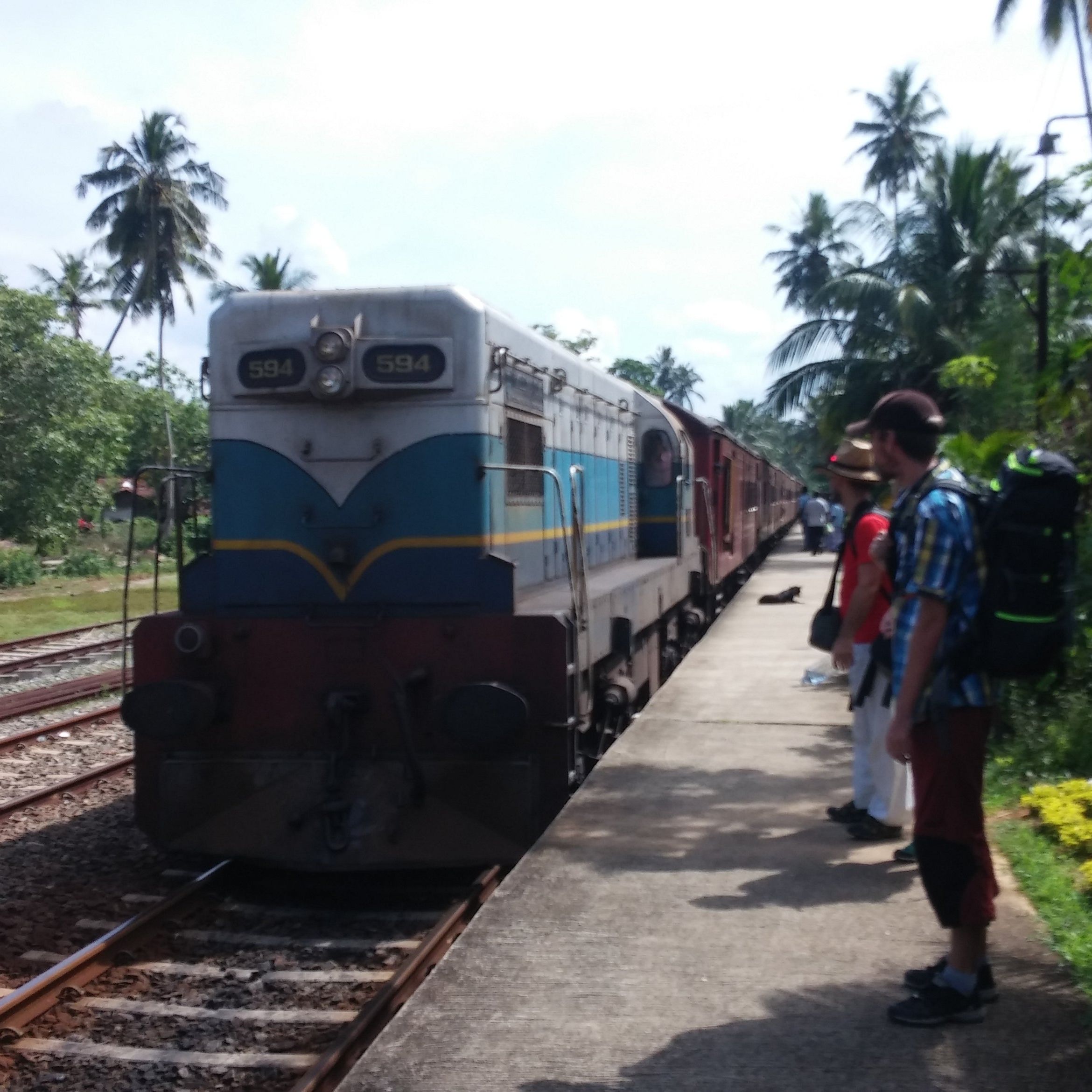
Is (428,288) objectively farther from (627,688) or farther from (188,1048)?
(188,1048)

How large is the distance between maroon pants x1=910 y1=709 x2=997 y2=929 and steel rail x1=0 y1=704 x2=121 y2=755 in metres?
7.80

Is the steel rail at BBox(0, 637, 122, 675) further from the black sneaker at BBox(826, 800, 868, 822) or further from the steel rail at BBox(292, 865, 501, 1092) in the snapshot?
the black sneaker at BBox(826, 800, 868, 822)

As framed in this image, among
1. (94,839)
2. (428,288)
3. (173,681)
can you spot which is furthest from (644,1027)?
(94,839)

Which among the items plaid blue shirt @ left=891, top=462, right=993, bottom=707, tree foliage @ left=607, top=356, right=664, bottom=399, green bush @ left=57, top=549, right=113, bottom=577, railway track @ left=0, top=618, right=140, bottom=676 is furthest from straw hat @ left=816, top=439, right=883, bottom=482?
tree foliage @ left=607, top=356, right=664, bottom=399

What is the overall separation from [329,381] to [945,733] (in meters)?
3.74

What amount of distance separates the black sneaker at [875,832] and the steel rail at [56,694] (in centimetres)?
808

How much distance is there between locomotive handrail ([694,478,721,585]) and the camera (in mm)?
13727

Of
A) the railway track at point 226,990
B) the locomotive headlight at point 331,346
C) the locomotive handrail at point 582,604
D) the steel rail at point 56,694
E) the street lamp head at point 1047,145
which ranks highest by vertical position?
the street lamp head at point 1047,145

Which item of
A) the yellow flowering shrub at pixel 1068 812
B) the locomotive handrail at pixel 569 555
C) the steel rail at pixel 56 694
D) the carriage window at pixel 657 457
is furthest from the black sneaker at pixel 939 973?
the steel rail at pixel 56 694

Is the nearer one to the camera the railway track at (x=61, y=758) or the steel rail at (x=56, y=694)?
the railway track at (x=61, y=758)

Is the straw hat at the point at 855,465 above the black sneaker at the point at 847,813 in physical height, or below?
above

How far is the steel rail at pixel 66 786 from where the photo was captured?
7.67 metres

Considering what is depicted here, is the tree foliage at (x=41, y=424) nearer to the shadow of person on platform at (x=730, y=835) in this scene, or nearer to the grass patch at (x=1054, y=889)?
the shadow of person on platform at (x=730, y=835)

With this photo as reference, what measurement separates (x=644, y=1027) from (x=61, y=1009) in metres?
2.42
